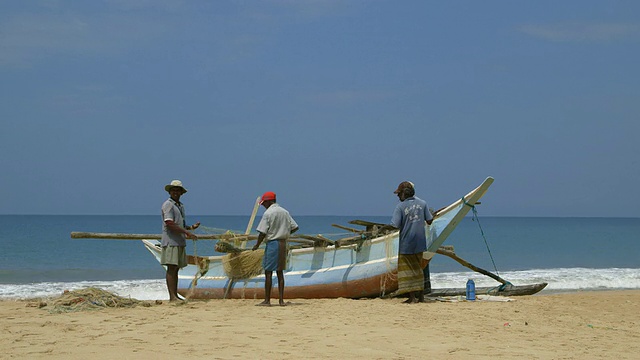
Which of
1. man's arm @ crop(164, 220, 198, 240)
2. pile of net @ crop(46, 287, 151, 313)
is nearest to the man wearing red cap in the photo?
man's arm @ crop(164, 220, 198, 240)

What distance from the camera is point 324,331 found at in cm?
740

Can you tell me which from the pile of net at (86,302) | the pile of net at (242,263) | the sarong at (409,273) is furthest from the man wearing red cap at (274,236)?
the pile of net at (242,263)

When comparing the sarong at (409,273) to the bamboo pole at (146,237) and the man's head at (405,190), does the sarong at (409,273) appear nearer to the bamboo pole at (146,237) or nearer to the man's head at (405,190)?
the man's head at (405,190)

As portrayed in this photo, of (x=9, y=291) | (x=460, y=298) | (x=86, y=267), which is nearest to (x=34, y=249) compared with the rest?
(x=86, y=267)

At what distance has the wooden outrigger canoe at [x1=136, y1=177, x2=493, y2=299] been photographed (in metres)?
10.1

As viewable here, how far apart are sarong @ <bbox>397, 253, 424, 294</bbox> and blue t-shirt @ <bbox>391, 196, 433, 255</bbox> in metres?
0.13

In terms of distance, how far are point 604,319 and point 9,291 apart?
45.0 ft

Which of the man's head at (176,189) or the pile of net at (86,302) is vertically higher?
the man's head at (176,189)

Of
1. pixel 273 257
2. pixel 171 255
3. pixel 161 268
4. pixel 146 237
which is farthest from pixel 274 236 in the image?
pixel 161 268

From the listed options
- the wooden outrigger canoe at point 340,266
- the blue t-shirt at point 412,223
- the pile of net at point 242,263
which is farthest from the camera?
the pile of net at point 242,263

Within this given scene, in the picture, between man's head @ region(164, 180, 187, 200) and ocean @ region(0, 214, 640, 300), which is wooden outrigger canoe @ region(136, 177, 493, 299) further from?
man's head @ region(164, 180, 187, 200)

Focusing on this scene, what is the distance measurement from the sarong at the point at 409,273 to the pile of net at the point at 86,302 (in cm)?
343

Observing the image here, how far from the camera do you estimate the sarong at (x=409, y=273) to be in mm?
9906

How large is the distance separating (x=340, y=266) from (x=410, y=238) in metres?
1.57
